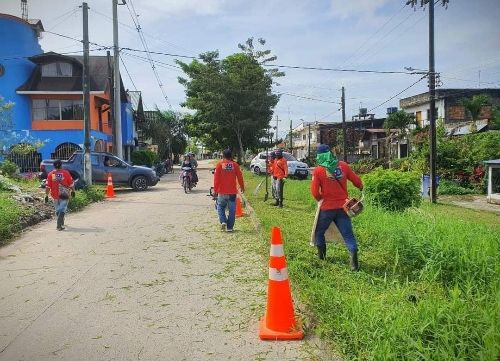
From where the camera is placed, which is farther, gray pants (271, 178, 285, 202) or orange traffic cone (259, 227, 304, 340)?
gray pants (271, 178, 285, 202)

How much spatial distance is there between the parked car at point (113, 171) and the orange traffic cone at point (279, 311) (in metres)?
16.2

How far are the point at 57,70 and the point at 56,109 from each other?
120 inches

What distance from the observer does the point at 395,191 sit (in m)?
9.69

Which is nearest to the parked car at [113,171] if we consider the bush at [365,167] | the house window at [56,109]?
the house window at [56,109]

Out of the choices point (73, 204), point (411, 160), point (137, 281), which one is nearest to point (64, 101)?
point (73, 204)

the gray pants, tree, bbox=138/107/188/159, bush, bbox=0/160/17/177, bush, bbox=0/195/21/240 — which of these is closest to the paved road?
bush, bbox=0/195/21/240

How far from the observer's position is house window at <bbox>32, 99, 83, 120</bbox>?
1242 inches

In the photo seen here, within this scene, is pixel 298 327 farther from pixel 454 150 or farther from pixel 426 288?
pixel 454 150

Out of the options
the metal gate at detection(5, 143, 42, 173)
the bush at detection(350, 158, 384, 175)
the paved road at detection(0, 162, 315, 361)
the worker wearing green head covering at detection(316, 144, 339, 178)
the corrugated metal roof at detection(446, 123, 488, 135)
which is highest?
the corrugated metal roof at detection(446, 123, 488, 135)

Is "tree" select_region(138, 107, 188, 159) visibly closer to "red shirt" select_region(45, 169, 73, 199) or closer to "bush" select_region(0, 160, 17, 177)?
"bush" select_region(0, 160, 17, 177)

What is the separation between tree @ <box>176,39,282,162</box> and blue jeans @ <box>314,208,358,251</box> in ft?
97.8

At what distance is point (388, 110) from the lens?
5219 centimetres

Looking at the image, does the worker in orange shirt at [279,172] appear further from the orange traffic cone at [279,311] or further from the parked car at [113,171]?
the parked car at [113,171]

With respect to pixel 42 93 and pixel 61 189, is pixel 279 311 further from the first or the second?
pixel 42 93
